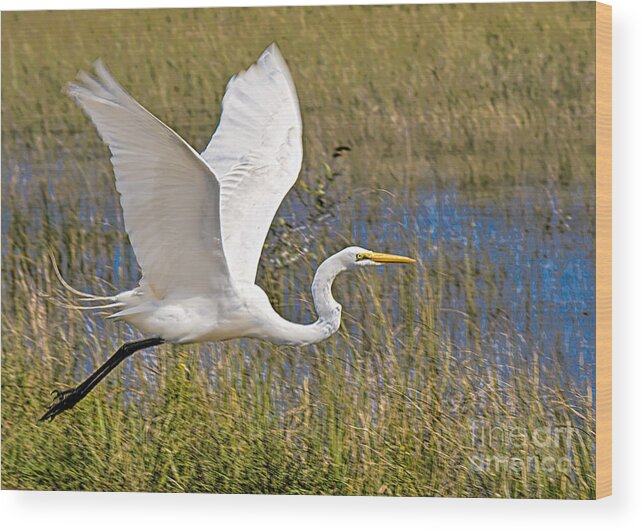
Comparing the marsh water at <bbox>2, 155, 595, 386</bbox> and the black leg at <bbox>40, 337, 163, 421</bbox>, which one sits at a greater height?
the marsh water at <bbox>2, 155, 595, 386</bbox>

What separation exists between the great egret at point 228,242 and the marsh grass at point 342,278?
6 cm

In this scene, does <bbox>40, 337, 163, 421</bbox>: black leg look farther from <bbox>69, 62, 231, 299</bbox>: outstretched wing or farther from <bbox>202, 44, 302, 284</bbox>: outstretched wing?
<bbox>202, 44, 302, 284</bbox>: outstretched wing

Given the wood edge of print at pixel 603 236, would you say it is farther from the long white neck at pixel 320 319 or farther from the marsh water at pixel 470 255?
the long white neck at pixel 320 319

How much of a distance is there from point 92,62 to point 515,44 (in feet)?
4.94

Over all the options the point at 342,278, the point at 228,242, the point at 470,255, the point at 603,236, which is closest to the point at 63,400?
the point at 228,242

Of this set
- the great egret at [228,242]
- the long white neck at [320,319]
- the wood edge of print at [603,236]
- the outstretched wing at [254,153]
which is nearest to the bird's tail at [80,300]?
the great egret at [228,242]

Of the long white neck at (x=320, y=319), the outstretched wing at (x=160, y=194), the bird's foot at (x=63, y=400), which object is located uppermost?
the outstretched wing at (x=160, y=194)

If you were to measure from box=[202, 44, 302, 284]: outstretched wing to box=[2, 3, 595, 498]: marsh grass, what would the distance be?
48 mm

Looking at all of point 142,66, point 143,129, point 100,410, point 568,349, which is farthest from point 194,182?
point 568,349

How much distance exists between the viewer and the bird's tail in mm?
5926

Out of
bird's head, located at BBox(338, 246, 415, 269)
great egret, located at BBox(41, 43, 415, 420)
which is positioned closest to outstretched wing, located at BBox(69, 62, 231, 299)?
great egret, located at BBox(41, 43, 415, 420)

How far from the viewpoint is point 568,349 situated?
5.66m

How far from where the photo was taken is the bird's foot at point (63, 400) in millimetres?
5973

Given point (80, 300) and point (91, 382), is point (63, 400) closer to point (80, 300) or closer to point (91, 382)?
point (91, 382)
